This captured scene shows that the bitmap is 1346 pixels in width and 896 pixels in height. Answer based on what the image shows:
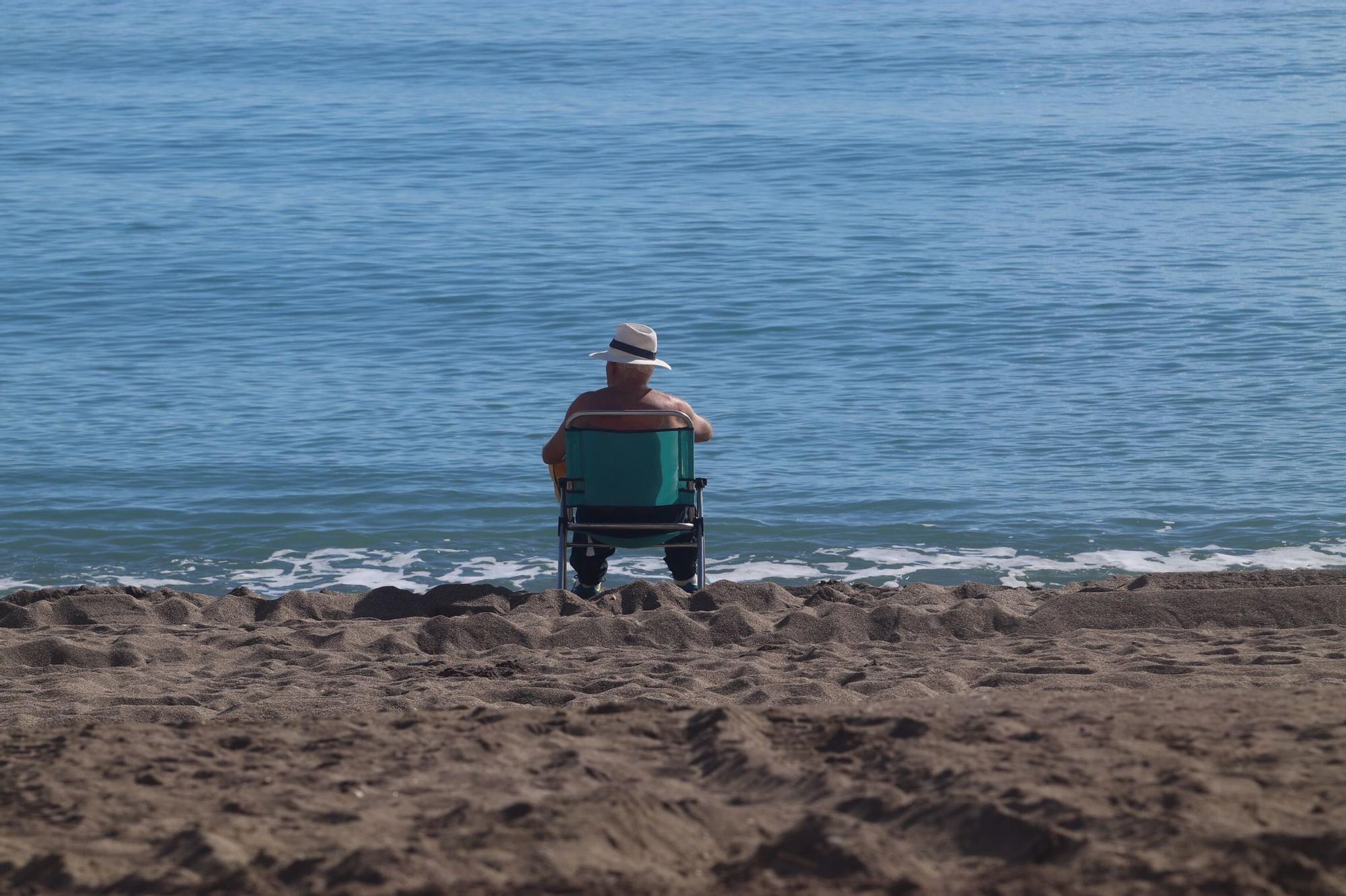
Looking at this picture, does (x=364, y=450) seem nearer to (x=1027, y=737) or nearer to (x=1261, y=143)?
(x=1027, y=737)

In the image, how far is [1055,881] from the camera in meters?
3.24

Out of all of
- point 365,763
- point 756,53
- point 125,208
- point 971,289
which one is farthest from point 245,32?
point 365,763

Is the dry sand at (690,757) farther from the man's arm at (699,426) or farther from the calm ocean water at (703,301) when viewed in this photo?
the calm ocean water at (703,301)

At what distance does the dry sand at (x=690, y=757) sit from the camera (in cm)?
341

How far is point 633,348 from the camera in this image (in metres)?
7.50

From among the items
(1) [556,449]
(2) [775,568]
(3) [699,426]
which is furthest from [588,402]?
(2) [775,568]

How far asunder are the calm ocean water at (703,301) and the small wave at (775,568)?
4cm

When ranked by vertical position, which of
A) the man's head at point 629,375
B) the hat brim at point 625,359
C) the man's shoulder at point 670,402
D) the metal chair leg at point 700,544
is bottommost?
the metal chair leg at point 700,544

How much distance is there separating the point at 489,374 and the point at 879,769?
37.0 feet

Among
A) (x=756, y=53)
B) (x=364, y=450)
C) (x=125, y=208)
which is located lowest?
(x=364, y=450)

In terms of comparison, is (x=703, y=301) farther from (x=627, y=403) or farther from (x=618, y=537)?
(x=618, y=537)

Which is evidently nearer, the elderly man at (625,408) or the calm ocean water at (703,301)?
the elderly man at (625,408)

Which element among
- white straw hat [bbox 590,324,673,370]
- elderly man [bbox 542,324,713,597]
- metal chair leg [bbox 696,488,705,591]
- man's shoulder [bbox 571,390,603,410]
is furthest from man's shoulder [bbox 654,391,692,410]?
metal chair leg [bbox 696,488,705,591]

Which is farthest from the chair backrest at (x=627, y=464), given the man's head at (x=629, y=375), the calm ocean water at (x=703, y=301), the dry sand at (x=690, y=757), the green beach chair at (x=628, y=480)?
the calm ocean water at (x=703, y=301)
